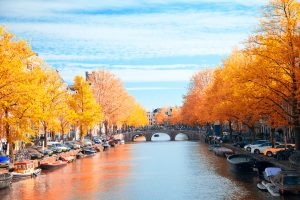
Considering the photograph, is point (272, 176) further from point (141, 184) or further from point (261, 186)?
point (141, 184)

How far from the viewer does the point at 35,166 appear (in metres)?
60.2

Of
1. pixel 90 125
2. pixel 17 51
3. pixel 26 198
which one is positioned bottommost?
pixel 26 198

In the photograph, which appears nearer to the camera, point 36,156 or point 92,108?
point 36,156

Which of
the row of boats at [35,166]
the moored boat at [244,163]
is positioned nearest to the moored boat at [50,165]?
the row of boats at [35,166]

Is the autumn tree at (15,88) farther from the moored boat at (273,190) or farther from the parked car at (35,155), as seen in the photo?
the moored boat at (273,190)

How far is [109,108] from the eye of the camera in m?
129

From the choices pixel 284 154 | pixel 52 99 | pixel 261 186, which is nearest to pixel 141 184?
pixel 261 186

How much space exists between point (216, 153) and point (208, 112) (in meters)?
14.8

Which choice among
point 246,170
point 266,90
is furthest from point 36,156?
point 266,90

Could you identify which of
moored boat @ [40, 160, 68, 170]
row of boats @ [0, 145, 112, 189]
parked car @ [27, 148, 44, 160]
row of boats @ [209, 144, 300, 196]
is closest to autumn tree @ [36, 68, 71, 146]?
row of boats @ [0, 145, 112, 189]

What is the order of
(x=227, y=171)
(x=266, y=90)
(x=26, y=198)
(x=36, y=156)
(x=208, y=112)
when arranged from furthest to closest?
(x=208, y=112) → (x=36, y=156) → (x=227, y=171) → (x=266, y=90) → (x=26, y=198)

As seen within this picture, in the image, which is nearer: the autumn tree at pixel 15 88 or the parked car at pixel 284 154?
the autumn tree at pixel 15 88

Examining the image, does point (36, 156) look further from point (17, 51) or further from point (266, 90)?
point (266, 90)

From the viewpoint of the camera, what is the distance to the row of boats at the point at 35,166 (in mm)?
44784
